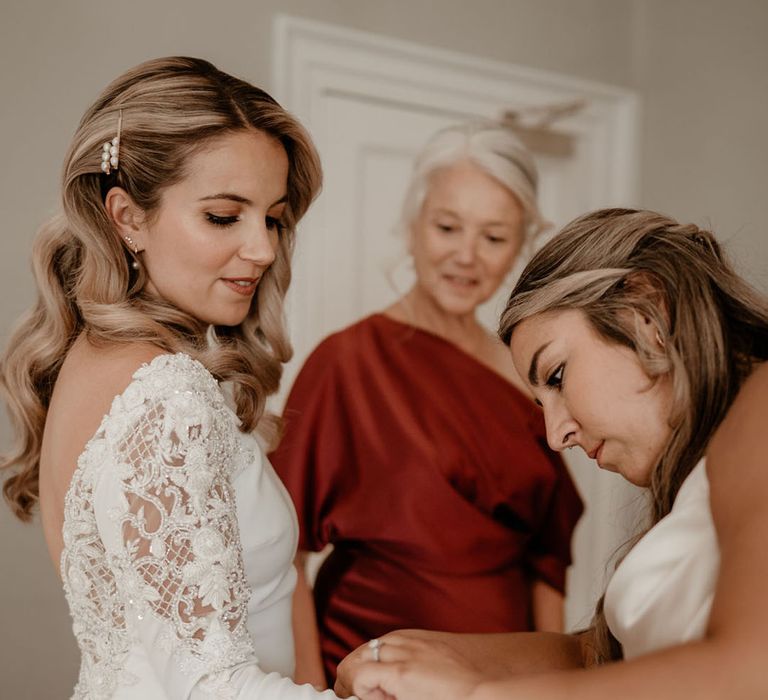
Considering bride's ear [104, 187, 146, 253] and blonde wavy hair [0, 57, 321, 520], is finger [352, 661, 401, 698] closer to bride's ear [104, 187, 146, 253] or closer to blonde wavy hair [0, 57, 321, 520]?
blonde wavy hair [0, 57, 321, 520]

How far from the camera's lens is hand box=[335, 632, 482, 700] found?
43.4 inches

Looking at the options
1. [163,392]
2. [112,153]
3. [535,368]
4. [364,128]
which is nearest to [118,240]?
[112,153]

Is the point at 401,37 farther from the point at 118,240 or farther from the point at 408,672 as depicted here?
the point at 408,672

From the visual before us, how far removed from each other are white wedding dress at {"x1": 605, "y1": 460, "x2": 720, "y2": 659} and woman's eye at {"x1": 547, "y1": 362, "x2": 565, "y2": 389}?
0.24 m

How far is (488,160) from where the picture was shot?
2.58m

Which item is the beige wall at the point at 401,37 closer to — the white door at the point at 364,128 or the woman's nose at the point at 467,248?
the white door at the point at 364,128

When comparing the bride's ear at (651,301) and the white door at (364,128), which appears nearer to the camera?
the bride's ear at (651,301)

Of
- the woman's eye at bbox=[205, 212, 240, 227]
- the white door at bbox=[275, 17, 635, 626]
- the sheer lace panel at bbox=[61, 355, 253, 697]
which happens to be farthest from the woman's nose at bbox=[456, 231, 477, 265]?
the sheer lace panel at bbox=[61, 355, 253, 697]

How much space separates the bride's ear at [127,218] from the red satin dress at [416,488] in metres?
1.04

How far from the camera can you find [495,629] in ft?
7.98

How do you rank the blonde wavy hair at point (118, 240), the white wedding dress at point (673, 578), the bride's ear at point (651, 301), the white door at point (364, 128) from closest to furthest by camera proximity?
the white wedding dress at point (673, 578) < the bride's ear at point (651, 301) < the blonde wavy hair at point (118, 240) < the white door at point (364, 128)

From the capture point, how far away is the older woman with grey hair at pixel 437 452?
241 centimetres

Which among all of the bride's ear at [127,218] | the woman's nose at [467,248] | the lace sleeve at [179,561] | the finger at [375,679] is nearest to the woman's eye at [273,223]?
the bride's ear at [127,218]

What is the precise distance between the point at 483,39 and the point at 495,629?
1.94 meters
